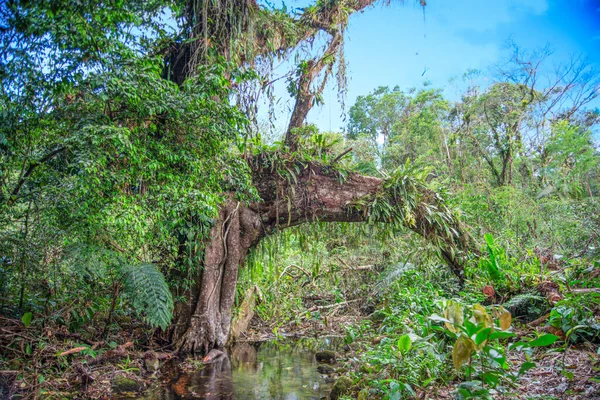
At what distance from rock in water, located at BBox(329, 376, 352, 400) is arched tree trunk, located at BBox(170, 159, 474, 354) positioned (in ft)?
8.41

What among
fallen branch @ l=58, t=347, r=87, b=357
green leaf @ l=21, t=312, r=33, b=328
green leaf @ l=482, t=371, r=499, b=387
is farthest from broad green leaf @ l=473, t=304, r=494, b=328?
green leaf @ l=21, t=312, r=33, b=328

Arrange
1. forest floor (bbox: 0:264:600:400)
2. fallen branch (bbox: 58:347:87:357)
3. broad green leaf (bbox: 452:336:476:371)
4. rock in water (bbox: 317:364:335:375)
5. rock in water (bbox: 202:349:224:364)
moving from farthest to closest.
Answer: rock in water (bbox: 202:349:224:364), rock in water (bbox: 317:364:335:375), fallen branch (bbox: 58:347:87:357), forest floor (bbox: 0:264:600:400), broad green leaf (bbox: 452:336:476:371)

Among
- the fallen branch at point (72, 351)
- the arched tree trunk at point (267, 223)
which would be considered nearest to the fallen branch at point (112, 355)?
the fallen branch at point (72, 351)

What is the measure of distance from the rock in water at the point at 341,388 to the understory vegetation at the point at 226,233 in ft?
0.07

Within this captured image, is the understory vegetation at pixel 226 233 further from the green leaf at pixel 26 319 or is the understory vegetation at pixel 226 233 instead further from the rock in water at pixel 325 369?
the rock in water at pixel 325 369

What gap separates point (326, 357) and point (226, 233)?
2411 millimetres

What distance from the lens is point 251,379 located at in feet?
15.6

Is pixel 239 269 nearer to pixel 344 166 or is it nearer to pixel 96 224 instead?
pixel 344 166

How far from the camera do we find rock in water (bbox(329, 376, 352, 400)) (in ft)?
12.4

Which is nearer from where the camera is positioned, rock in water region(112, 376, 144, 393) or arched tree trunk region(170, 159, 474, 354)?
rock in water region(112, 376, 144, 393)

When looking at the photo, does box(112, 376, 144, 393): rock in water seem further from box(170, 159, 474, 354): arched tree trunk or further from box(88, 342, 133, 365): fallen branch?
box(170, 159, 474, 354): arched tree trunk

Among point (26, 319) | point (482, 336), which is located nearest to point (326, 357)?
point (482, 336)

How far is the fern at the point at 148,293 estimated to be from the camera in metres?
4.51

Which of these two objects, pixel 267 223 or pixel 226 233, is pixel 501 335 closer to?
pixel 226 233
